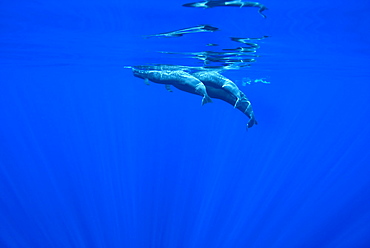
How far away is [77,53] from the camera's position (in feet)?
45.5

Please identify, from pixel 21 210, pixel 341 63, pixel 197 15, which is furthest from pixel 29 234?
pixel 341 63

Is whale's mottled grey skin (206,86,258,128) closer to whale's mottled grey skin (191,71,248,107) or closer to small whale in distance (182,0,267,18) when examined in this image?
whale's mottled grey skin (191,71,248,107)

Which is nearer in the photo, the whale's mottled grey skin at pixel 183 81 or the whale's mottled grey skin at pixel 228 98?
the whale's mottled grey skin at pixel 183 81

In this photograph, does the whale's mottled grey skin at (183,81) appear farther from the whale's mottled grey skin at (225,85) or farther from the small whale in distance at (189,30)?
the small whale in distance at (189,30)

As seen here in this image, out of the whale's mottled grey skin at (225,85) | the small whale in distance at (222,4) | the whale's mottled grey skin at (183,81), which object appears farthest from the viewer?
the whale's mottled grey skin at (225,85)

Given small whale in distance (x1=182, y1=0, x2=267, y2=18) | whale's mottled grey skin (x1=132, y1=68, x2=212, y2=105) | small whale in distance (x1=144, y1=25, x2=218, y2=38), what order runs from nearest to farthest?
small whale in distance (x1=182, y1=0, x2=267, y2=18)
small whale in distance (x1=144, y1=25, x2=218, y2=38)
whale's mottled grey skin (x1=132, y1=68, x2=212, y2=105)

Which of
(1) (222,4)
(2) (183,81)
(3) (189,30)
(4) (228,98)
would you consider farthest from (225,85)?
(1) (222,4)

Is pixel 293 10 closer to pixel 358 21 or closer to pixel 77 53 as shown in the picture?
pixel 358 21

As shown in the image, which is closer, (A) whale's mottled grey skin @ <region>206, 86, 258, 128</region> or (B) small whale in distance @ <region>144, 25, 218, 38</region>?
(B) small whale in distance @ <region>144, 25, 218, 38</region>

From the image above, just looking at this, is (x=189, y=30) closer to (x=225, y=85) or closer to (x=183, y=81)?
(x=183, y=81)

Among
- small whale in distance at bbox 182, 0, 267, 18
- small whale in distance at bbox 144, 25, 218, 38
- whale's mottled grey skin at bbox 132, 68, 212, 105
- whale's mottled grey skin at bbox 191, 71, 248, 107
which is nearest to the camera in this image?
small whale in distance at bbox 182, 0, 267, 18

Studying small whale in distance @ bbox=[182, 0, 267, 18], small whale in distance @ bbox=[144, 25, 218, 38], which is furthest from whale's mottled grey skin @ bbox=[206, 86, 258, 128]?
small whale in distance @ bbox=[182, 0, 267, 18]

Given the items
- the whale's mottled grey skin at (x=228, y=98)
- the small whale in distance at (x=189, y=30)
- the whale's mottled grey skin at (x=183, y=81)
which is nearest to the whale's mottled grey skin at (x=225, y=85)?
the whale's mottled grey skin at (x=228, y=98)

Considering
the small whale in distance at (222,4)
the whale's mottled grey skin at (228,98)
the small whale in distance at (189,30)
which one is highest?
the small whale in distance at (189,30)
